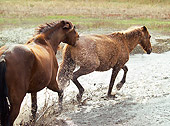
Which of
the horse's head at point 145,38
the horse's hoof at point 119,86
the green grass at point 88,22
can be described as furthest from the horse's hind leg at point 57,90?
the green grass at point 88,22

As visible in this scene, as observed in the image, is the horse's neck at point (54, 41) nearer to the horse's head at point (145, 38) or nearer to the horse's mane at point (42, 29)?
the horse's mane at point (42, 29)

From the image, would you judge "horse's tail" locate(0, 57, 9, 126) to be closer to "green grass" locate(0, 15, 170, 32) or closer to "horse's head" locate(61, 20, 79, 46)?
"horse's head" locate(61, 20, 79, 46)

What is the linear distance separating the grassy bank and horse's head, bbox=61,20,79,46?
10.2 metres

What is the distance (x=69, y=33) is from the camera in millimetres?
6285

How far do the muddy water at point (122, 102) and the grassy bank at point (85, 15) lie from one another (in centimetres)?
782

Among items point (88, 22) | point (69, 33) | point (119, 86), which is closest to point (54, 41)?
point (69, 33)

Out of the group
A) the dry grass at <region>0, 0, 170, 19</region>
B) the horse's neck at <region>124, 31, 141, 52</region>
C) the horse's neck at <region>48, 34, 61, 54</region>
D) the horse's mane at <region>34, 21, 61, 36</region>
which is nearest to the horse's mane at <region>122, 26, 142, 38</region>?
the horse's neck at <region>124, 31, 141, 52</region>

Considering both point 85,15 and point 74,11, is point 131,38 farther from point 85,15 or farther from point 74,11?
point 74,11

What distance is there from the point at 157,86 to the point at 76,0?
75.5ft

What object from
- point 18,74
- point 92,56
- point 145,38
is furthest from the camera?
point 145,38

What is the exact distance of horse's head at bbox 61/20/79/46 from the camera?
6.10 m

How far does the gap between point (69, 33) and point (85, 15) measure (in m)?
15.6

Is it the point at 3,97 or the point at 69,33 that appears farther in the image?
the point at 69,33

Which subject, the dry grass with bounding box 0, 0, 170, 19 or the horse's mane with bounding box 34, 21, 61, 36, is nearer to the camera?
the horse's mane with bounding box 34, 21, 61, 36
